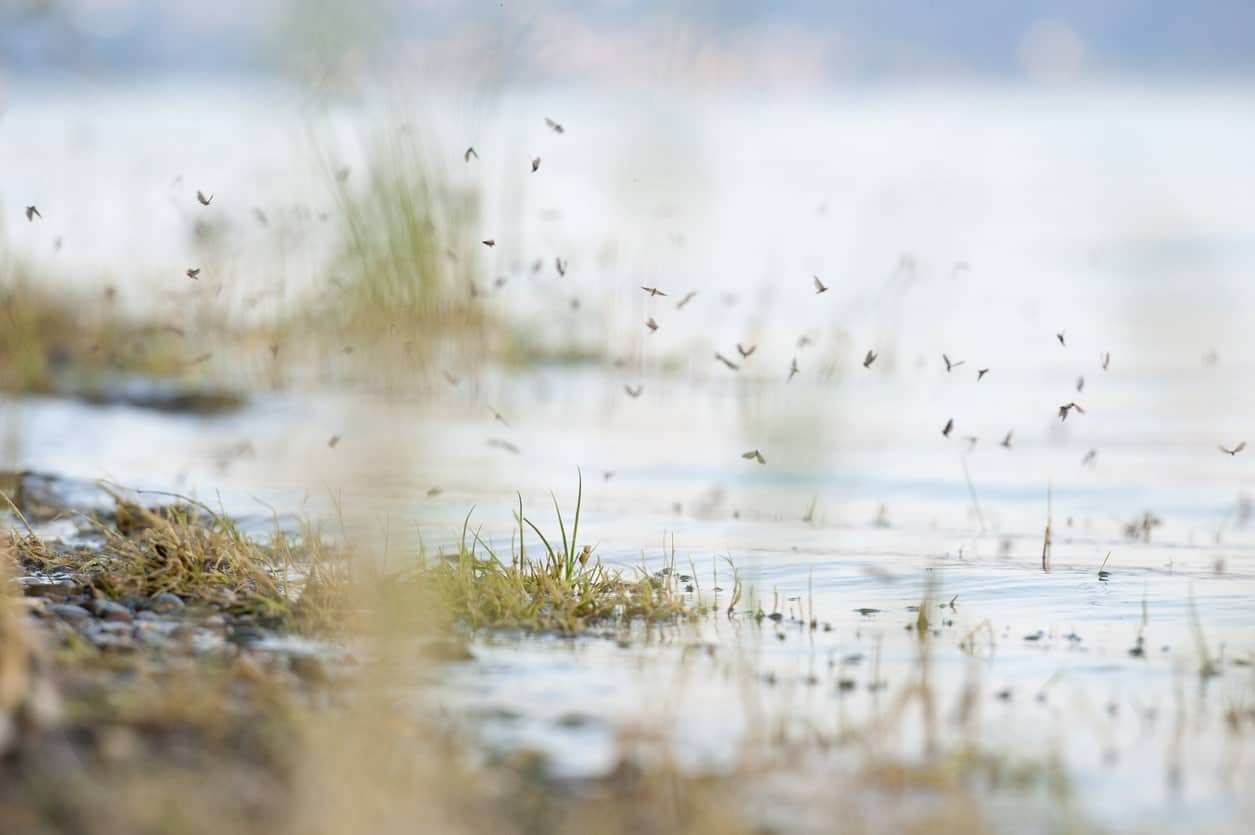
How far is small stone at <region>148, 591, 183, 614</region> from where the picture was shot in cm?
420

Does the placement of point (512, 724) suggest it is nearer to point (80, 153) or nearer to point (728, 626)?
point (728, 626)

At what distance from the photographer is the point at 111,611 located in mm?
4117

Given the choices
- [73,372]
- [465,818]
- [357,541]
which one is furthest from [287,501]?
[73,372]

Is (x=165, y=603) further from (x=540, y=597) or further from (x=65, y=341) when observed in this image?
(x=65, y=341)

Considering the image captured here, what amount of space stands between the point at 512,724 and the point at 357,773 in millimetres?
810

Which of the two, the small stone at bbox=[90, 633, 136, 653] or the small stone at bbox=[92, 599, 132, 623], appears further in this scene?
the small stone at bbox=[92, 599, 132, 623]

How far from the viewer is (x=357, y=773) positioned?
98.0 inches

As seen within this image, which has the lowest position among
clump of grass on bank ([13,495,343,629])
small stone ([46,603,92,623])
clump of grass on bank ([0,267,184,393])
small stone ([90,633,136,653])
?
small stone ([90,633,136,653])

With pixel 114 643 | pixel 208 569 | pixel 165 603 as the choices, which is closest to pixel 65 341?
pixel 208 569

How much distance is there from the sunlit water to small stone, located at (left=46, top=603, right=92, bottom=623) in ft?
2.70

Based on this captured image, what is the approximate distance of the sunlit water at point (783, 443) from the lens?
3.45 meters

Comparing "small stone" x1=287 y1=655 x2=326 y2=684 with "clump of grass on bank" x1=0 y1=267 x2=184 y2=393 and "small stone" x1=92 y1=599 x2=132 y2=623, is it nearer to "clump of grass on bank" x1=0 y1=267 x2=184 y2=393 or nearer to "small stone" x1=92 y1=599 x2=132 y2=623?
"small stone" x1=92 y1=599 x2=132 y2=623

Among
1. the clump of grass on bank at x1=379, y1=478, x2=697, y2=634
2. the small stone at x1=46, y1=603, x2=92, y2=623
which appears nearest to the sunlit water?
the clump of grass on bank at x1=379, y1=478, x2=697, y2=634

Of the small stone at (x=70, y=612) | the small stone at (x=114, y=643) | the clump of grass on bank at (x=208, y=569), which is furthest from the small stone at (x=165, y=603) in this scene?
the small stone at (x=114, y=643)
